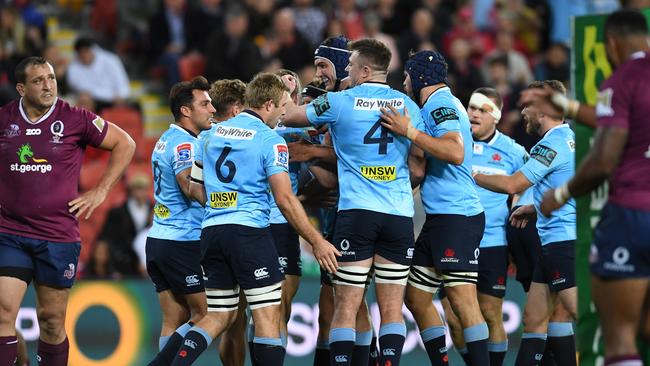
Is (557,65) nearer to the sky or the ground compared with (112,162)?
nearer to the sky

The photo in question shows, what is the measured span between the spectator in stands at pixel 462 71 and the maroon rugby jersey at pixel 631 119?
10.8m

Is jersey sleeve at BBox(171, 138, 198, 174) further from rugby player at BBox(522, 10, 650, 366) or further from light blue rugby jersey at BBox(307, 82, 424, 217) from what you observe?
rugby player at BBox(522, 10, 650, 366)

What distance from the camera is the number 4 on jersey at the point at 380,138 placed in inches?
361

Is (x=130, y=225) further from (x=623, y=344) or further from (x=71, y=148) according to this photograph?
(x=623, y=344)

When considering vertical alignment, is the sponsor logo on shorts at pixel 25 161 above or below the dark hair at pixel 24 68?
below

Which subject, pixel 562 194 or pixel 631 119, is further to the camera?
pixel 562 194

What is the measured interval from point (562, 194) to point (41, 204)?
442cm

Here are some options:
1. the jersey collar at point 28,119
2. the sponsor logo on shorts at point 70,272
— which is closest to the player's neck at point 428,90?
the jersey collar at point 28,119

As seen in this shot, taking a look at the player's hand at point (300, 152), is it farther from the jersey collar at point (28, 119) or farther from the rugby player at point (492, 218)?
the jersey collar at point (28, 119)

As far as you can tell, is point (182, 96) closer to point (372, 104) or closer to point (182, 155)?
point (182, 155)

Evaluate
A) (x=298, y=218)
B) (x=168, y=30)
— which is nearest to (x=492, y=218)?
(x=298, y=218)

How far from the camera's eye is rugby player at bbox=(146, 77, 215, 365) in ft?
32.9

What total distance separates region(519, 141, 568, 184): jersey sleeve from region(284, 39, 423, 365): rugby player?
1351 millimetres

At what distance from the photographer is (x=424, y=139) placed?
29.7 ft
